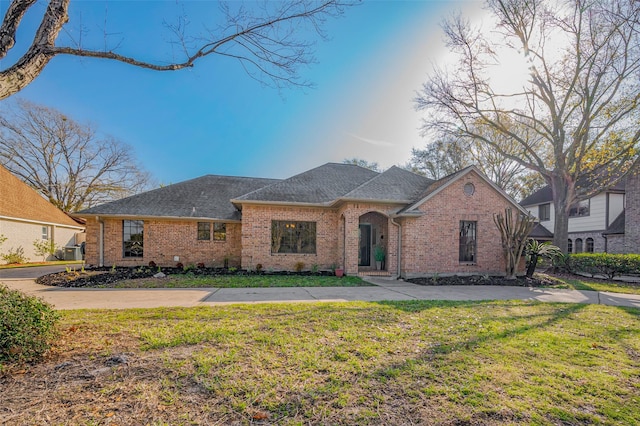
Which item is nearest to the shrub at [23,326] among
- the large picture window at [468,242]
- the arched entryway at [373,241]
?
the arched entryway at [373,241]

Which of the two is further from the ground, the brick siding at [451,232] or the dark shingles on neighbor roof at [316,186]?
the dark shingles on neighbor roof at [316,186]

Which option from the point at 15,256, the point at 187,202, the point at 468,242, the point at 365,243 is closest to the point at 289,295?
the point at 365,243

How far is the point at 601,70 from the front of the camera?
48.4 feet

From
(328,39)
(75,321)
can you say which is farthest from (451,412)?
(328,39)

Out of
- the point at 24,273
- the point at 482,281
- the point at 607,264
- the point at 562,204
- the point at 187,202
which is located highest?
the point at 562,204

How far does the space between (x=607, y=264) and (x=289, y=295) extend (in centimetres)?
1504

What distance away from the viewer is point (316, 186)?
49.3ft

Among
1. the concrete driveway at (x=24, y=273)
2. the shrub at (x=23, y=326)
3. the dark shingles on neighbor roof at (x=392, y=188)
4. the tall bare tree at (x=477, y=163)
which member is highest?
the tall bare tree at (x=477, y=163)

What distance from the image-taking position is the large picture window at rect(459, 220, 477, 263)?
1265 cm

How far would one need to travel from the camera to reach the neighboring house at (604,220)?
674 inches

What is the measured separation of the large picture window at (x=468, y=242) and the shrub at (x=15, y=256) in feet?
81.1

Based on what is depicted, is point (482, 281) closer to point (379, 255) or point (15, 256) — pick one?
point (379, 255)

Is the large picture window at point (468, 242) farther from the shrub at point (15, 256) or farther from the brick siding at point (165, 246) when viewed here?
the shrub at point (15, 256)

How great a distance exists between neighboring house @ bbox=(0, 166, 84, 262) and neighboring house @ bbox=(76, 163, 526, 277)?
26.7 feet
